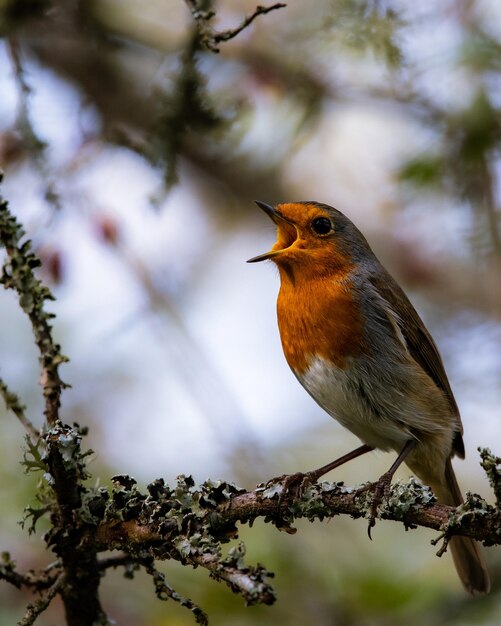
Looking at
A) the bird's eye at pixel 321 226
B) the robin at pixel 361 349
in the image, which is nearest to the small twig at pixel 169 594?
the robin at pixel 361 349

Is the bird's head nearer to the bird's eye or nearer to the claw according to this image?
the bird's eye

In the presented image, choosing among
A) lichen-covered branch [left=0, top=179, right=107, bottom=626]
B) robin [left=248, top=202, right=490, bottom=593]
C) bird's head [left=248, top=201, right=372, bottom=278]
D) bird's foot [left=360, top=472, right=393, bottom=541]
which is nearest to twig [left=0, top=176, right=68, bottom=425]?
lichen-covered branch [left=0, top=179, right=107, bottom=626]

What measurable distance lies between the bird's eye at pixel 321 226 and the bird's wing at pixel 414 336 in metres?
0.30

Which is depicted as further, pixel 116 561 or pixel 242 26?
pixel 116 561

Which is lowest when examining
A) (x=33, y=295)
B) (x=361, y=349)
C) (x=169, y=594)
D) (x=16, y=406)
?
(x=169, y=594)

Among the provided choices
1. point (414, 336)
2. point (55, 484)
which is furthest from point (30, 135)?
point (414, 336)

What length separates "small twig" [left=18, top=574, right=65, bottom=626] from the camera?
2.11m

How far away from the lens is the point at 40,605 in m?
2.16

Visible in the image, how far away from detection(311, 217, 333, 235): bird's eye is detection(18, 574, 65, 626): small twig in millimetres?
2025

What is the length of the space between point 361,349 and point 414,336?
474 millimetres

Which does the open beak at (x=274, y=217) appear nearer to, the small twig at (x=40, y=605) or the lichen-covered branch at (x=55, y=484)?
Result: the lichen-covered branch at (x=55, y=484)

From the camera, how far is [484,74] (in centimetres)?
411

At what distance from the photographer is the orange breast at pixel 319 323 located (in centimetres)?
338

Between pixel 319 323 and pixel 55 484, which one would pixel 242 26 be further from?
pixel 319 323
